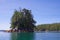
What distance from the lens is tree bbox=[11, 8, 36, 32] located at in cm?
8669

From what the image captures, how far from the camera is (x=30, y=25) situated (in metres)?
89.7

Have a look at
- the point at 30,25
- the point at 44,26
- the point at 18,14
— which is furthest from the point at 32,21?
the point at 44,26

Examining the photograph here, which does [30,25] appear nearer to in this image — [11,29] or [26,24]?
[26,24]

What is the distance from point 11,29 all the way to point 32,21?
11.1 meters

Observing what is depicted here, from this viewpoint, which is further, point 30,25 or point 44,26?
point 44,26

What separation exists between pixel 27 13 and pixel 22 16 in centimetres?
291

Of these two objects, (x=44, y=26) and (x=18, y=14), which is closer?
(x=18, y=14)

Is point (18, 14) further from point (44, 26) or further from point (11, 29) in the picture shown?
point (44, 26)

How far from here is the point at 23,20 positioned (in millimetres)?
87688

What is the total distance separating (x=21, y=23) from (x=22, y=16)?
3376 mm

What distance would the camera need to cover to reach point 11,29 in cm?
9169

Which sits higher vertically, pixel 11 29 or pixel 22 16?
pixel 22 16

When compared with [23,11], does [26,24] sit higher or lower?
lower

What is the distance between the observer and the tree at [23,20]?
284ft
